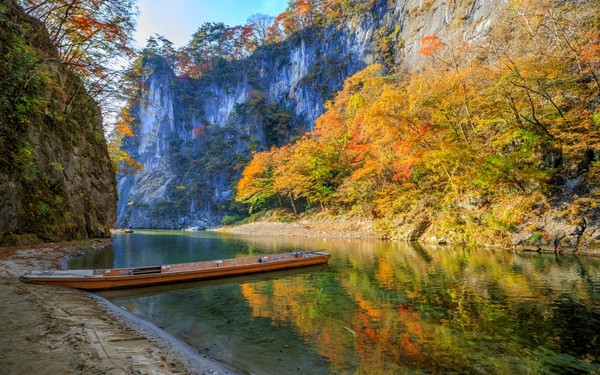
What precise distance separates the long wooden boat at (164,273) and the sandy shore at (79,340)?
2.72 ft

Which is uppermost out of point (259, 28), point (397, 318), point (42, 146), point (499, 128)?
point (259, 28)

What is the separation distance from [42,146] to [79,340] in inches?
612

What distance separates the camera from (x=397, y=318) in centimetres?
596

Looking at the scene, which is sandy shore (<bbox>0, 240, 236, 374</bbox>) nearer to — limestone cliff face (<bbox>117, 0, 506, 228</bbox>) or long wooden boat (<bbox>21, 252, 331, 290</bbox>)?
long wooden boat (<bbox>21, 252, 331, 290</bbox>)

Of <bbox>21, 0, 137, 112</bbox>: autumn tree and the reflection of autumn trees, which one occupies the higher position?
<bbox>21, 0, 137, 112</bbox>: autumn tree

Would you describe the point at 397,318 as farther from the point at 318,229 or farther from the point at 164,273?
the point at 318,229

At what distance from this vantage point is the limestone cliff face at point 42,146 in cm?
1241

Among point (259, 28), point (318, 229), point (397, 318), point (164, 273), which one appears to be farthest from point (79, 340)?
point (259, 28)

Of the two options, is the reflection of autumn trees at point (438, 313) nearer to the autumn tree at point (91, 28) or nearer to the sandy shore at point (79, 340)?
the sandy shore at point (79, 340)

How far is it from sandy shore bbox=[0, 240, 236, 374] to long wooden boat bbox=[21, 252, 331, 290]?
830mm

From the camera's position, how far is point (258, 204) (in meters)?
41.4

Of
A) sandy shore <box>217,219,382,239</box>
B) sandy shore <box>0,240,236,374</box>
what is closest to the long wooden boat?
sandy shore <box>0,240,236,374</box>

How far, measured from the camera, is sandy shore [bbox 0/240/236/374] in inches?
129

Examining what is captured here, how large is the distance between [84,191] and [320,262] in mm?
16940
